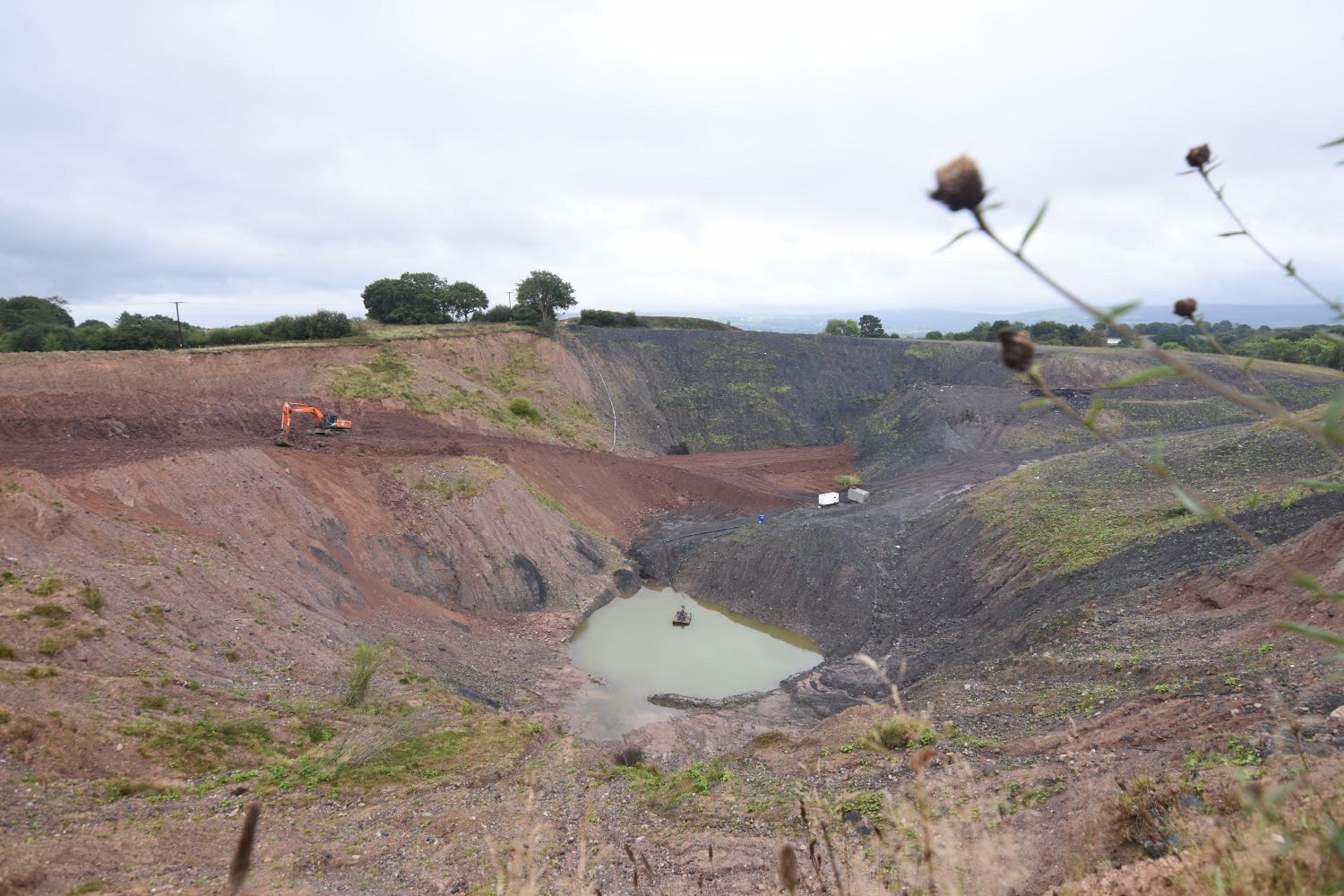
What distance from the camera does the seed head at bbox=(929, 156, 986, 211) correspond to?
2.09 metres

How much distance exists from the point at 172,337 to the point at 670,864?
38186 millimetres

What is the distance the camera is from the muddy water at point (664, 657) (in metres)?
19.3

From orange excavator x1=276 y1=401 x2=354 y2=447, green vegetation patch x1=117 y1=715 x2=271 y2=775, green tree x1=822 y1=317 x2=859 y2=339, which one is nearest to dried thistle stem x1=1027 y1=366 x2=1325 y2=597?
green vegetation patch x1=117 y1=715 x2=271 y2=775

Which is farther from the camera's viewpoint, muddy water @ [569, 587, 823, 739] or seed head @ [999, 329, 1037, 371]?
muddy water @ [569, 587, 823, 739]

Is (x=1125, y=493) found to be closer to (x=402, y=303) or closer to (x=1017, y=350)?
(x=1017, y=350)

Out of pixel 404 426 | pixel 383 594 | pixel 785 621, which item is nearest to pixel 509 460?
pixel 404 426

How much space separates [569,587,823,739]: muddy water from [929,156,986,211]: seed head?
17026mm

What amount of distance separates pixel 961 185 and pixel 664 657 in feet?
72.0

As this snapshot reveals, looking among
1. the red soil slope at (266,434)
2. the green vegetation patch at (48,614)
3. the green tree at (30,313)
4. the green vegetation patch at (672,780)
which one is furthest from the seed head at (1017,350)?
the green tree at (30,313)

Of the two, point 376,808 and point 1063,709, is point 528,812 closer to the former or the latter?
point 376,808

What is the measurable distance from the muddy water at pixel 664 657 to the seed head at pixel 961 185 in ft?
55.9

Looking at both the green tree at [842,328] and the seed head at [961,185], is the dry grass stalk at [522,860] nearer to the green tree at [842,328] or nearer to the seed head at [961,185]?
the seed head at [961,185]

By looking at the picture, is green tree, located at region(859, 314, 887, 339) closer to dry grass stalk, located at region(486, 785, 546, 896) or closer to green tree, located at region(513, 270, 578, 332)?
green tree, located at region(513, 270, 578, 332)

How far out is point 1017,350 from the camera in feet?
6.89
